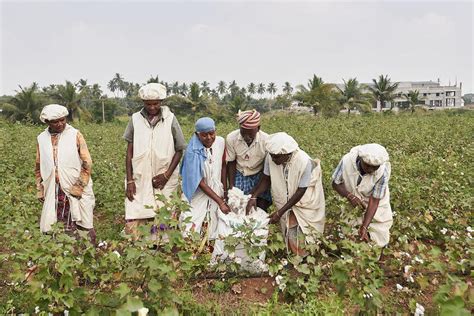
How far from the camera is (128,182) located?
3531 millimetres

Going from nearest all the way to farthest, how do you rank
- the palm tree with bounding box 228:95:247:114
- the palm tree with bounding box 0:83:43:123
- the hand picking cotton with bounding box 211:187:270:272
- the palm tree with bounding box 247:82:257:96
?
1. the hand picking cotton with bounding box 211:187:270:272
2. the palm tree with bounding box 0:83:43:123
3. the palm tree with bounding box 228:95:247:114
4. the palm tree with bounding box 247:82:257:96

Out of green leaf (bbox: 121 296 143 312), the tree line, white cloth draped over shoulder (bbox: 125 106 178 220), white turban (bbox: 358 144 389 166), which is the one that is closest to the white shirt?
white cloth draped over shoulder (bbox: 125 106 178 220)

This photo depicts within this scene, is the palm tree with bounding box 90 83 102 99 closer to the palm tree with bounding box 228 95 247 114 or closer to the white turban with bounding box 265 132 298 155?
the palm tree with bounding box 228 95 247 114

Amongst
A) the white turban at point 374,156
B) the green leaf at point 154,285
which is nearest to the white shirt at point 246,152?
the white turban at point 374,156

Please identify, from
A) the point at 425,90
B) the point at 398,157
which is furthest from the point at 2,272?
the point at 425,90

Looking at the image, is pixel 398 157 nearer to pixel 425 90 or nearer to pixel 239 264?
pixel 239 264

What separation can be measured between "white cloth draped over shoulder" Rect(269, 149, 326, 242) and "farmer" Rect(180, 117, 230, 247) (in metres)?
0.45

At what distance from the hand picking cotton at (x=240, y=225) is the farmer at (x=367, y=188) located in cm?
71

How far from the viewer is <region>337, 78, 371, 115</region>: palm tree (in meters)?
29.8

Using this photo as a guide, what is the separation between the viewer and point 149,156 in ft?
11.3

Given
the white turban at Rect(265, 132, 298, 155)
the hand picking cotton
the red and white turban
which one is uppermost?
the red and white turban

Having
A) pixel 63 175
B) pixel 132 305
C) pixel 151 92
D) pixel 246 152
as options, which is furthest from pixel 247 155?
pixel 132 305

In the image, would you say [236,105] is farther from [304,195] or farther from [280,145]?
[280,145]

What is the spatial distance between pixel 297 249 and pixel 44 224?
206cm
